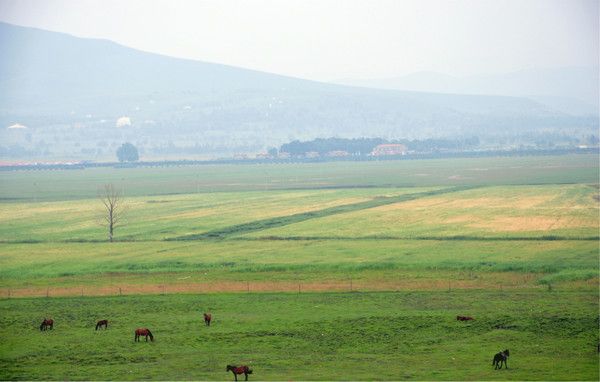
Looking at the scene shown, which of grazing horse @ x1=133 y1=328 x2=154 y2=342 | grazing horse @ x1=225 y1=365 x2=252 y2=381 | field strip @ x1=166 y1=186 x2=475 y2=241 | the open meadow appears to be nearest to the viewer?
grazing horse @ x1=225 y1=365 x2=252 y2=381

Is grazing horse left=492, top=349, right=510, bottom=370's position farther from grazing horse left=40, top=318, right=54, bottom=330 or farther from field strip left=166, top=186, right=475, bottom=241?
Result: field strip left=166, top=186, right=475, bottom=241

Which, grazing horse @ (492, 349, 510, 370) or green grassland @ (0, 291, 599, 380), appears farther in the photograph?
green grassland @ (0, 291, 599, 380)

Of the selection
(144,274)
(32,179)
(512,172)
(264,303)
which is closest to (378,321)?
(264,303)

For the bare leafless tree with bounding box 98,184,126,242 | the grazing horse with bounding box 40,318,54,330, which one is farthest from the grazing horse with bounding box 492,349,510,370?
the bare leafless tree with bounding box 98,184,126,242

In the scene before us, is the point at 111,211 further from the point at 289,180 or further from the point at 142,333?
the point at 289,180

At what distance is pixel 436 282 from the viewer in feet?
181

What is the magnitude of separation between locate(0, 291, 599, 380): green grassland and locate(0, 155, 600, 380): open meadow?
129 millimetres

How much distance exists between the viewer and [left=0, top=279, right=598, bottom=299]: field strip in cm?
5338

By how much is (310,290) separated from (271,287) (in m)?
2.54

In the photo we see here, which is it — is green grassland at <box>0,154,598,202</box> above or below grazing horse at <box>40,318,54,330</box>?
above

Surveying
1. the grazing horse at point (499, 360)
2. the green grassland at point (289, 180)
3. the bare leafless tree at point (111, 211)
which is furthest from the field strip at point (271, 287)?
the green grassland at point (289, 180)

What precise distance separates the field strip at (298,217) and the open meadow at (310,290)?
34 cm

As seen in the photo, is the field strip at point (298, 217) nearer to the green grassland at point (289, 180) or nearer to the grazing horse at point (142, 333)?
the green grassland at point (289, 180)

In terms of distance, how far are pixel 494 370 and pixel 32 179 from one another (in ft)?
556
